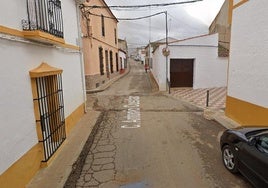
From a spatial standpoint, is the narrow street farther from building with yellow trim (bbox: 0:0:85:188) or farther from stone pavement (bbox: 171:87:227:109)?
stone pavement (bbox: 171:87:227:109)

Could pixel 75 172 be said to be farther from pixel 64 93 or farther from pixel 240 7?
pixel 240 7

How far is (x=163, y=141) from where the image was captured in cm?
553

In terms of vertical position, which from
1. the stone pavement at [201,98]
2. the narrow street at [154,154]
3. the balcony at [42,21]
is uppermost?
the balcony at [42,21]

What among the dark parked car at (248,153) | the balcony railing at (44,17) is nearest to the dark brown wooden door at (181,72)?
the balcony railing at (44,17)

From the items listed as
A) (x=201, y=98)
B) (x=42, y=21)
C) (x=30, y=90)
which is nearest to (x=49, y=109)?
(x=30, y=90)

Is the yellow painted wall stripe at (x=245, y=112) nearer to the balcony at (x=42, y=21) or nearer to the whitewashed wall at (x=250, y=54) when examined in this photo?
the whitewashed wall at (x=250, y=54)

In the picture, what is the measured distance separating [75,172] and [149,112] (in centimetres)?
497

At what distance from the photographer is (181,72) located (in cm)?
1380

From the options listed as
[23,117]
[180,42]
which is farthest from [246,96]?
[180,42]

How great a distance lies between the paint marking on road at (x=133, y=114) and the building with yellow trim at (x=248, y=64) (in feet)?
12.0

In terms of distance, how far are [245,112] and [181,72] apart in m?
7.87

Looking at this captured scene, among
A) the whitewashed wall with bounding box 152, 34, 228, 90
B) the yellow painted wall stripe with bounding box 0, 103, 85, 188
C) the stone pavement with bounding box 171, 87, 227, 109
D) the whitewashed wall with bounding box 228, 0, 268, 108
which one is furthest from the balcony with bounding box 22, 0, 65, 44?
the whitewashed wall with bounding box 152, 34, 228, 90

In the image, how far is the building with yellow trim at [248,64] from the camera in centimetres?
531

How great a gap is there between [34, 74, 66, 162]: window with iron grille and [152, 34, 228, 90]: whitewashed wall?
904 centimetres
